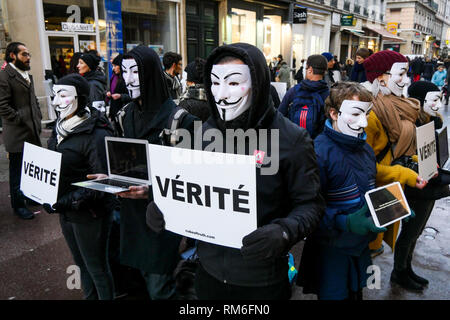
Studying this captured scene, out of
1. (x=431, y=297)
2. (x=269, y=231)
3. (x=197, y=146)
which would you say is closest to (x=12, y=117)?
(x=197, y=146)

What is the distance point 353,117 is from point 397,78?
1.07m

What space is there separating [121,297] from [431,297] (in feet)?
8.72

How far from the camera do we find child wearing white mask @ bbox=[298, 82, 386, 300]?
6.62 ft

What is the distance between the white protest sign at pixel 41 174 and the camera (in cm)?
227

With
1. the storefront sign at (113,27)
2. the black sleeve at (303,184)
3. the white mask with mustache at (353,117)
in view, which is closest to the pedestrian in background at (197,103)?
the white mask with mustache at (353,117)

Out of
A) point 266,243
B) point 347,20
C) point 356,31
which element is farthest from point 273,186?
point 356,31

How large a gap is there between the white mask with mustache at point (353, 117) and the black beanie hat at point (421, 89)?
1.22 meters

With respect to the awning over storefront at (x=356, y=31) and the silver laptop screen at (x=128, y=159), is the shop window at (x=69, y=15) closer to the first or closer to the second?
the silver laptop screen at (x=128, y=159)

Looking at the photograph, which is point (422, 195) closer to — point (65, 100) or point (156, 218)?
point (156, 218)

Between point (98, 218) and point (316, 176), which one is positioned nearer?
point (316, 176)

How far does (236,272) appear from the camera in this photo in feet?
5.47

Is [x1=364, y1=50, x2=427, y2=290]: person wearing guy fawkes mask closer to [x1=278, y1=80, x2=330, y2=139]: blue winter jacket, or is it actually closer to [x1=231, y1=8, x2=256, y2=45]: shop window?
[x1=278, y1=80, x2=330, y2=139]: blue winter jacket

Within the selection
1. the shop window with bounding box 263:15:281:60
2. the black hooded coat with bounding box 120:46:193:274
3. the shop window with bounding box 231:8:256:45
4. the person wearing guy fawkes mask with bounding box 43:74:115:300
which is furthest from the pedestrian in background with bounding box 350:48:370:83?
the shop window with bounding box 263:15:281:60
